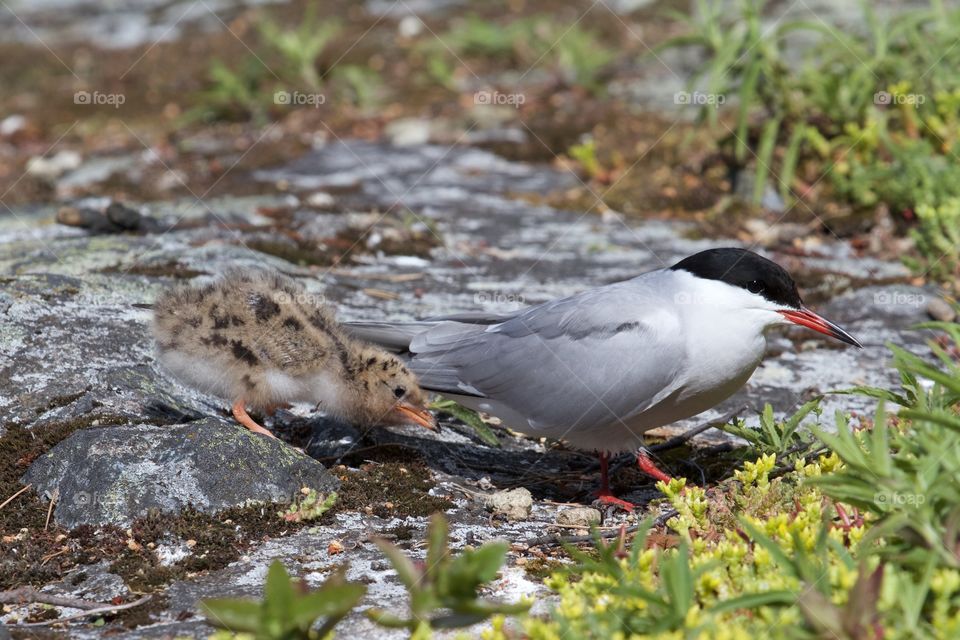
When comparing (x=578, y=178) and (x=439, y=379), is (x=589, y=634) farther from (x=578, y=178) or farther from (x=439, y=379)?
(x=578, y=178)

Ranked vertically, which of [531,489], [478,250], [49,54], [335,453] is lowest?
[531,489]

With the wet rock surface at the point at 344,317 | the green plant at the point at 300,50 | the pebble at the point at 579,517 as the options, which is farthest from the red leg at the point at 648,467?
the green plant at the point at 300,50

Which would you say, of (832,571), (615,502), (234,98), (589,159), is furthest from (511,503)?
(234,98)

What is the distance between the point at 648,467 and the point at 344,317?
1.81 metres

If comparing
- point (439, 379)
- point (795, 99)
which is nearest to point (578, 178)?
point (795, 99)

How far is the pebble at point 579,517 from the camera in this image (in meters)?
3.84

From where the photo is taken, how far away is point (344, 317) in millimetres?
5324

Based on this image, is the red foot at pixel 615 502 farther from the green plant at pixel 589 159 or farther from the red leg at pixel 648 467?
the green plant at pixel 589 159

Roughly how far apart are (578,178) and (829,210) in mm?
1871

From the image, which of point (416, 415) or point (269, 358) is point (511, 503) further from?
point (269, 358)

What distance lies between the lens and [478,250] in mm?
6746

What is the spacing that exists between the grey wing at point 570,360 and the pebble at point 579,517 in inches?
15.0

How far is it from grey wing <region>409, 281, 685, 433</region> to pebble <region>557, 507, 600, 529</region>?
0.38 metres

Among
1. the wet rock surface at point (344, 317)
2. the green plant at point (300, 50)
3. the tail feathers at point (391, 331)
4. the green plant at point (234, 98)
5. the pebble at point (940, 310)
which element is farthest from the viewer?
the green plant at point (300, 50)
